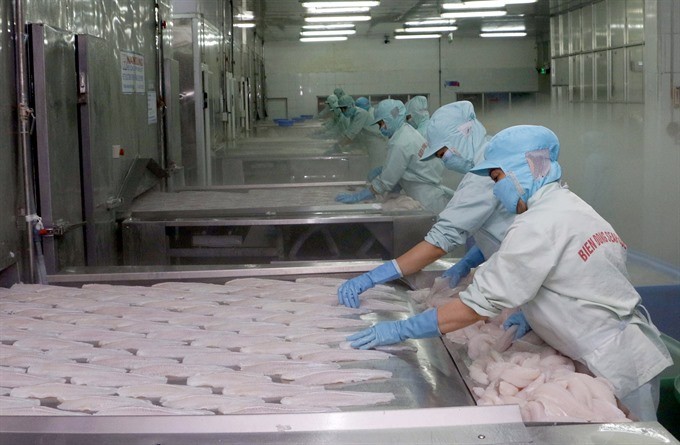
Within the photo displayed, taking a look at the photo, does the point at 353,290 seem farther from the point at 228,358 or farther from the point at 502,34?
the point at 502,34

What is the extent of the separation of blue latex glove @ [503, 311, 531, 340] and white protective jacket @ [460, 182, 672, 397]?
0.34 m

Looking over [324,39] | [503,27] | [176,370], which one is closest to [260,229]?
[176,370]

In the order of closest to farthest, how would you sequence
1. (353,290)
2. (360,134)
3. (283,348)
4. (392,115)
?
(283,348) < (353,290) < (392,115) < (360,134)

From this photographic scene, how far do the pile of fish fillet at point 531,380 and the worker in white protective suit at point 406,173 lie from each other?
3.10 m

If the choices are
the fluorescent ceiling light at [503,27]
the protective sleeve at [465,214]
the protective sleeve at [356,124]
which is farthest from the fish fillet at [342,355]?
the fluorescent ceiling light at [503,27]

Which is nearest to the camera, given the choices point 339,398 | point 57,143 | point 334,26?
point 339,398

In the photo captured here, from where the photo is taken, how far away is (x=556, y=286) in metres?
2.53

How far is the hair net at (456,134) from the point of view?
13.0 feet

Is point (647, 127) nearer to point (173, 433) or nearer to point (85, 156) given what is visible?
point (85, 156)

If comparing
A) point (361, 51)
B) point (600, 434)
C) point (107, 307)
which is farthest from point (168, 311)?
Answer: point (361, 51)

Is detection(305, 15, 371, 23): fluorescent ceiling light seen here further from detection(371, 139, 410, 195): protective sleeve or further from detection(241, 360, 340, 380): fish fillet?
detection(241, 360, 340, 380): fish fillet

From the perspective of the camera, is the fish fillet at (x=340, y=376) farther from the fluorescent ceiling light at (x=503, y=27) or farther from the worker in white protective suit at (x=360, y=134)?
the fluorescent ceiling light at (x=503, y=27)

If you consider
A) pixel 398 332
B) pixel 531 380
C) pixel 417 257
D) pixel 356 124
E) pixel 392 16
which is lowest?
pixel 531 380

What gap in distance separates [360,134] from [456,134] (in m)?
6.25
